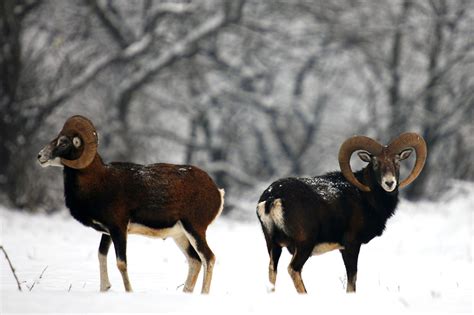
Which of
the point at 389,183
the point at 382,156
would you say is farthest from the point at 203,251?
the point at 382,156

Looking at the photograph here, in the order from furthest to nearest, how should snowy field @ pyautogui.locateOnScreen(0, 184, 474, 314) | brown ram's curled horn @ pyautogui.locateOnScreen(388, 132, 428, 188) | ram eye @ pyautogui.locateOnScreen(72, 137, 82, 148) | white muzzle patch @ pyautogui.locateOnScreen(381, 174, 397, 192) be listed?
brown ram's curled horn @ pyautogui.locateOnScreen(388, 132, 428, 188) < white muzzle patch @ pyautogui.locateOnScreen(381, 174, 397, 192) < ram eye @ pyautogui.locateOnScreen(72, 137, 82, 148) < snowy field @ pyautogui.locateOnScreen(0, 184, 474, 314)

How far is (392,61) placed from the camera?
31.8 m

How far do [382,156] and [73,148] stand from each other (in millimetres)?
3455

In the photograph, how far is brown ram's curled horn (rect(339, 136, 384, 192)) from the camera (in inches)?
444

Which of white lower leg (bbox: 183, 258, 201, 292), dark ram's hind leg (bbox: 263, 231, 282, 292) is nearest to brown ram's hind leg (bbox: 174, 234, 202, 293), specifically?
white lower leg (bbox: 183, 258, 201, 292)

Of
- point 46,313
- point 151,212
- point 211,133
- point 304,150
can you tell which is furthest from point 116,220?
point 304,150

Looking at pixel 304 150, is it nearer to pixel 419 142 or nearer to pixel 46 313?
pixel 419 142

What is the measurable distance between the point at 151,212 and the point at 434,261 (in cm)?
657

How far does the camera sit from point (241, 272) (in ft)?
45.3

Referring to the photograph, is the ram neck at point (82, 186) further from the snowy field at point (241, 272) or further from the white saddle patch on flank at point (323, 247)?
the white saddle patch on flank at point (323, 247)

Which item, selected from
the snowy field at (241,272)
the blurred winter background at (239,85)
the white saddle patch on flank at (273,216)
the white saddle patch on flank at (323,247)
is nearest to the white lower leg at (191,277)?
the snowy field at (241,272)

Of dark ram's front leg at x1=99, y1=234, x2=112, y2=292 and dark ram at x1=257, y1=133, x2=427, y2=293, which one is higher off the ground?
dark ram at x1=257, y1=133, x2=427, y2=293

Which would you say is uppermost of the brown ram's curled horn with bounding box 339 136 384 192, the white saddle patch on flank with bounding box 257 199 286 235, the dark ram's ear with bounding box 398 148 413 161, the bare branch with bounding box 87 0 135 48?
the dark ram's ear with bounding box 398 148 413 161

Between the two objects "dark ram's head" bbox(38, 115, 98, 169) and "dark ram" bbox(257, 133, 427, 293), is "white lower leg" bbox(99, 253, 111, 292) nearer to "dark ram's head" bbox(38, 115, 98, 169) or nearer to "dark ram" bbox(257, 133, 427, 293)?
"dark ram's head" bbox(38, 115, 98, 169)
